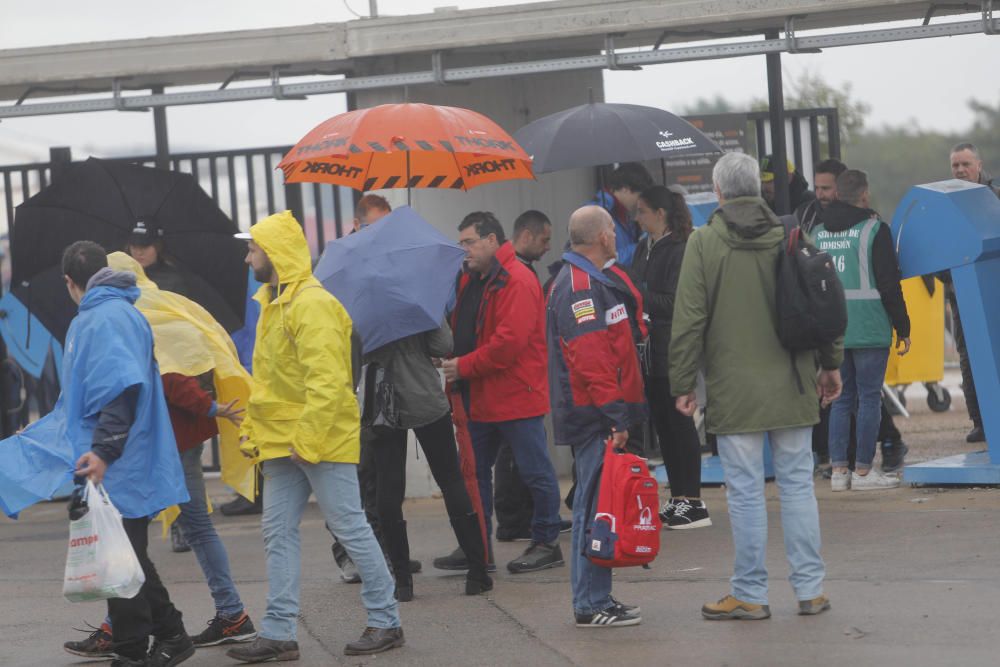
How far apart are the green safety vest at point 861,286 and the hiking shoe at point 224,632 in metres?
4.27

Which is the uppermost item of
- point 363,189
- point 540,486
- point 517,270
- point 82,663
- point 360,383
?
point 363,189

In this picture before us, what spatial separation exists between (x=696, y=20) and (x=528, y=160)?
1.54m

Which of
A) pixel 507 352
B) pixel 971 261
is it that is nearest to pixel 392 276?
pixel 507 352

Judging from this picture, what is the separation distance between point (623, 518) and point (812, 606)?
948 millimetres

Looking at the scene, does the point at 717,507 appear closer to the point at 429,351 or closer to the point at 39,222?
the point at 429,351

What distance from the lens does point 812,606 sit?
6.40 metres

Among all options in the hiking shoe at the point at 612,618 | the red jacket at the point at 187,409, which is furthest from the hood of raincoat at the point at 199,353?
the hiking shoe at the point at 612,618

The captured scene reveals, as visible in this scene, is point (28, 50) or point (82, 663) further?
point (28, 50)

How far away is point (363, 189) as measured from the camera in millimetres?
8914

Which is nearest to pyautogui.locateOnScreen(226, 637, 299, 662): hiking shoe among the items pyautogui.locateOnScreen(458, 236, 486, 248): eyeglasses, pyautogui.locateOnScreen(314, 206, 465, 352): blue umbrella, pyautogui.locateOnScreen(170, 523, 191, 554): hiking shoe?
pyautogui.locateOnScreen(314, 206, 465, 352): blue umbrella

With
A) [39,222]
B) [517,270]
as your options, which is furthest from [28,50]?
[517,270]

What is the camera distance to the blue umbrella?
7023 millimetres

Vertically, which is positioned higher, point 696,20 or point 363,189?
point 696,20

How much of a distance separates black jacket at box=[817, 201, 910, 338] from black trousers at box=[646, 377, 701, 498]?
1438 mm
